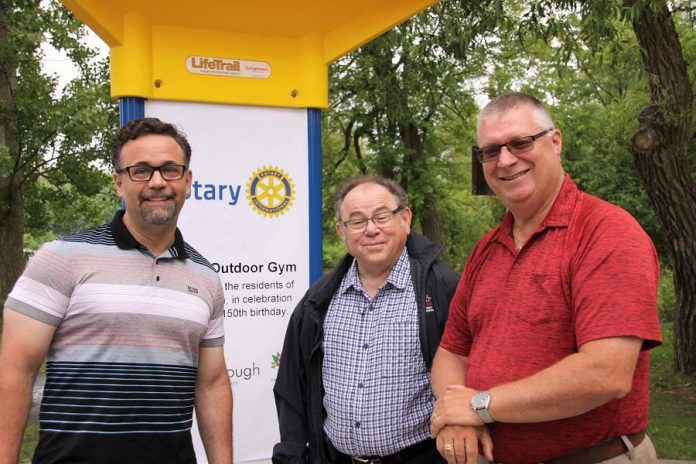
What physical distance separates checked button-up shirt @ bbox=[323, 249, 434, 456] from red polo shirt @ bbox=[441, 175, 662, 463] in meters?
0.58

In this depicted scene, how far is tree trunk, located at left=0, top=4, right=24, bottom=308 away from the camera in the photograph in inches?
520

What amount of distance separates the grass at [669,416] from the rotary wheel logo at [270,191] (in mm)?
4229

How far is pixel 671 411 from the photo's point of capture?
313 inches

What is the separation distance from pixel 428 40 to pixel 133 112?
11.4ft

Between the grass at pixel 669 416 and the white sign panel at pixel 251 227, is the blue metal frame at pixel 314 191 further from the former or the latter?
the grass at pixel 669 416

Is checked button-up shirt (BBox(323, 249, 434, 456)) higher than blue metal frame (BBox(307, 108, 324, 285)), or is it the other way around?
blue metal frame (BBox(307, 108, 324, 285))

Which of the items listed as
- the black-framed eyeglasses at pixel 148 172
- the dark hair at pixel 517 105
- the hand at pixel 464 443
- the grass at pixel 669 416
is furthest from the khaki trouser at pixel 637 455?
the grass at pixel 669 416

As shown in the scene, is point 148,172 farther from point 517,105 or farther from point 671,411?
point 671,411

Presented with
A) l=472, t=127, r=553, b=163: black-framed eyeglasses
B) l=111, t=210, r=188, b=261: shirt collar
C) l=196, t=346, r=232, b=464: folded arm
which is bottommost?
l=196, t=346, r=232, b=464: folded arm

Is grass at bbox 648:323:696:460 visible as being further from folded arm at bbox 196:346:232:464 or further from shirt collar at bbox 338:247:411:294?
folded arm at bbox 196:346:232:464

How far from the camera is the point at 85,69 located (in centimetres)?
1468

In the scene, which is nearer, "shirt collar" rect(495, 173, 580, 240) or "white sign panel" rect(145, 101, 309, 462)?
"shirt collar" rect(495, 173, 580, 240)

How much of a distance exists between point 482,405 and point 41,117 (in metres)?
13.0

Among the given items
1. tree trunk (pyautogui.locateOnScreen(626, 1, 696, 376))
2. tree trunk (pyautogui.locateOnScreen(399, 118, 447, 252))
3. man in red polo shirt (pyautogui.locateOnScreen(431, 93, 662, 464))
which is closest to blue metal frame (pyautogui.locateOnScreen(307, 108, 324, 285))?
man in red polo shirt (pyautogui.locateOnScreen(431, 93, 662, 464))
